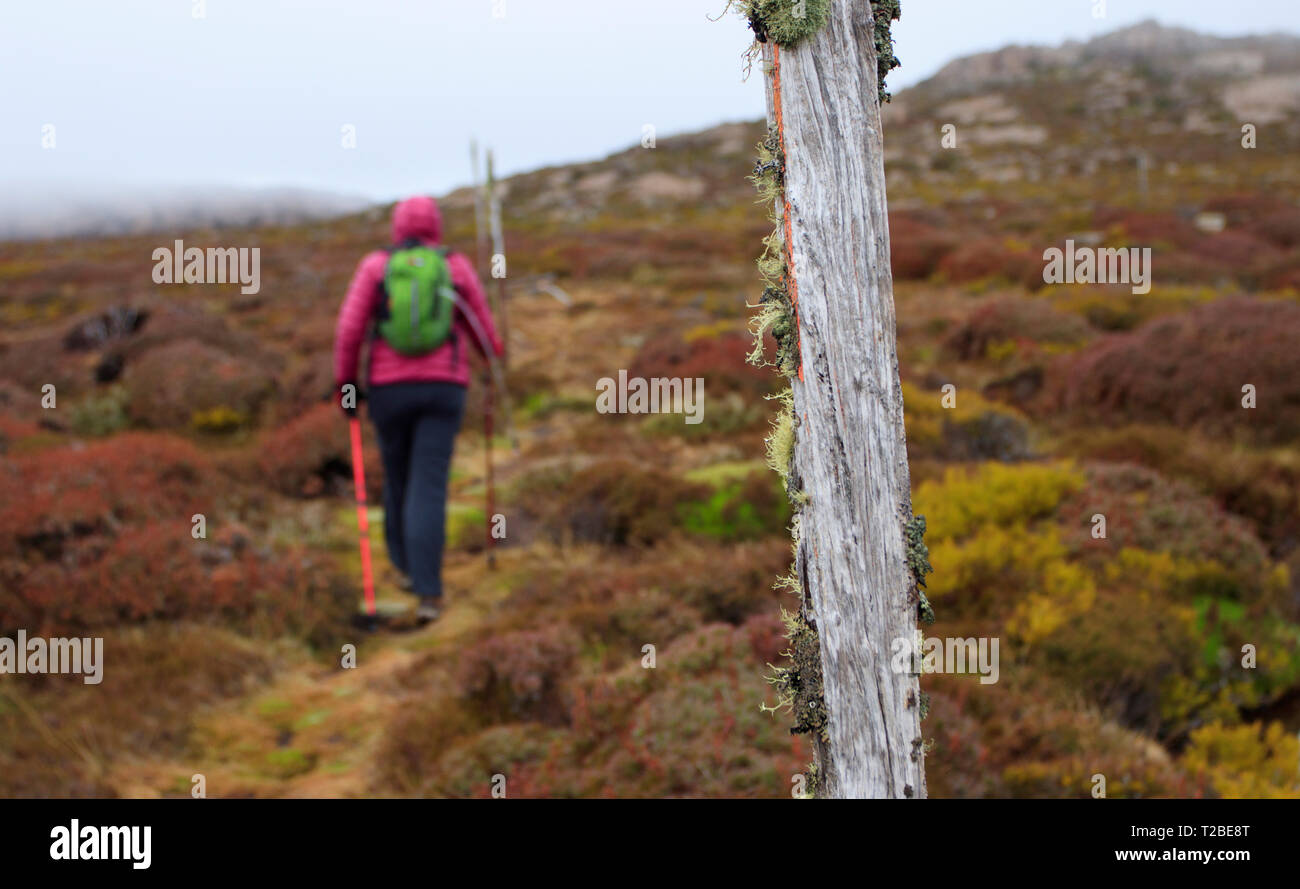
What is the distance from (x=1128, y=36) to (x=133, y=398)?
99898mm

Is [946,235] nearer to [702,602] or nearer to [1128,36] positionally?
[702,602]

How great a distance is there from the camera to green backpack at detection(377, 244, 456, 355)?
5.30 metres

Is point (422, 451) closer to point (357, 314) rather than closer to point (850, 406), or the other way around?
point (357, 314)

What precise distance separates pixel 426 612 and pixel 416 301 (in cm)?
213

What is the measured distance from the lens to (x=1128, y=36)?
3280 inches

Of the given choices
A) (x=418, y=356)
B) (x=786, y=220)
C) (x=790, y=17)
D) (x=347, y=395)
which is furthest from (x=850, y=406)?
(x=347, y=395)

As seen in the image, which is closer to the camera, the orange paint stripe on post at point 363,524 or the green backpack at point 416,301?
the green backpack at point 416,301

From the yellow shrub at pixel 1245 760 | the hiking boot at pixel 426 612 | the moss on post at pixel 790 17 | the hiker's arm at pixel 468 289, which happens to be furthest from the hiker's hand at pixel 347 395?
the yellow shrub at pixel 1245 760

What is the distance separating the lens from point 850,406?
171 centimetres

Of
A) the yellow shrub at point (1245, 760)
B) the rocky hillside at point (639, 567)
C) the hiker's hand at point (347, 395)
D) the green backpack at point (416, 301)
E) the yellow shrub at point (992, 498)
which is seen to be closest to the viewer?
the yellow shrub at point (1245, 760)

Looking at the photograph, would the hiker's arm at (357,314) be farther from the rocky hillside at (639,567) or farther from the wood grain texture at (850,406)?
the wood grain texture at (850,406)

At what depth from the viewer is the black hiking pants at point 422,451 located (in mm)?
5504

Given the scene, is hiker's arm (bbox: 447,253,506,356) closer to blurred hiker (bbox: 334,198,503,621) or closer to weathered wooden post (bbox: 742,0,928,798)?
blurred hiker (bbox: 334,198,503,621)
